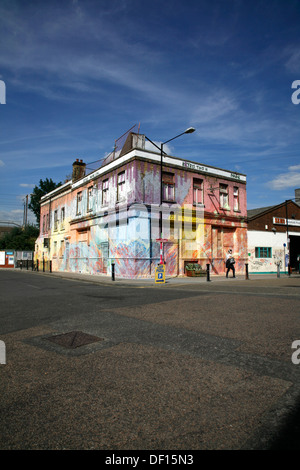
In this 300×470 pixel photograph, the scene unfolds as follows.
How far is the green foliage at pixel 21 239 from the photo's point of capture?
54.9 m

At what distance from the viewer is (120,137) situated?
23344mm

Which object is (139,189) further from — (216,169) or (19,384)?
(19,384)

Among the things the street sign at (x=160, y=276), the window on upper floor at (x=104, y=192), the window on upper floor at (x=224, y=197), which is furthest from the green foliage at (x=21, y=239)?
the street sign at (x=160, y=276)

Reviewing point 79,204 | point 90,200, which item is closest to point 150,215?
point 90,200

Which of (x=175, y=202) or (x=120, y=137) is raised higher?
(x=120, y=137)

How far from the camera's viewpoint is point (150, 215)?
19.8 metres

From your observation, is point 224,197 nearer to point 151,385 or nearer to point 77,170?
point 77,170

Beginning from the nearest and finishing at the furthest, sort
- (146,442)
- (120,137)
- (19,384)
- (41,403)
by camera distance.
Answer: (146,442)
(41,403)
(19,384)
(120,137)

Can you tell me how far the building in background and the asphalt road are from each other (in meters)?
21.5

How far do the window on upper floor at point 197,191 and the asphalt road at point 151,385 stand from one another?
17.5m

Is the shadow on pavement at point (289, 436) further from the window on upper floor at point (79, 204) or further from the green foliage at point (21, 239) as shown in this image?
the green foliage at point (21, 239)

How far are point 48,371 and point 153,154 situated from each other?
60.6 ft

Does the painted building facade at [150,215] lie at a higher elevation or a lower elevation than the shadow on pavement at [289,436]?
higher
